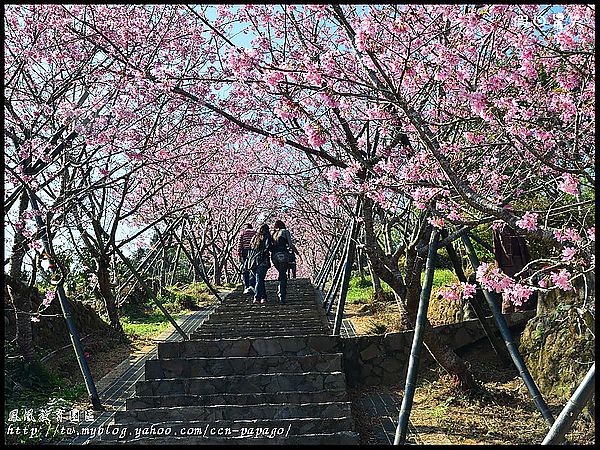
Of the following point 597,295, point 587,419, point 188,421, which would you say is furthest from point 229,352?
point 597,295

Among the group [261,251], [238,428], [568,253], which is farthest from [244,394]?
[261,251]

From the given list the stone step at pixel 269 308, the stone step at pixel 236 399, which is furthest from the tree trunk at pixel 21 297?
the stone step at pixel 269 308

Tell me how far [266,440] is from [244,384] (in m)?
1.13

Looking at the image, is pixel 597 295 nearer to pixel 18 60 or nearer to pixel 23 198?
pixel 18 60

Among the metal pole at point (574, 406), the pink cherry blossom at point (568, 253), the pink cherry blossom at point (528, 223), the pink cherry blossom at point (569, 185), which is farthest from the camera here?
the pink cherry blossom at point (569, 185)

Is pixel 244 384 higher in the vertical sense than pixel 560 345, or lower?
lower

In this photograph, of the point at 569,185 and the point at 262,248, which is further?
the point at 262,248

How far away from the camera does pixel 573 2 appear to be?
12.9 ft

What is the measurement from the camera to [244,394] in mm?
5398

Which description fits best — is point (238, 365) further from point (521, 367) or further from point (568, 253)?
point (568, 253)

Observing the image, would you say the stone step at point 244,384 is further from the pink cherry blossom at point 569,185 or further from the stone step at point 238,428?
the pink cherry blossom at point 569,185

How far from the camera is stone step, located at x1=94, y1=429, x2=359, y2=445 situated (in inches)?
177

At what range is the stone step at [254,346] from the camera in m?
6.25

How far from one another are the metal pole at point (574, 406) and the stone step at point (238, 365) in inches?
122
